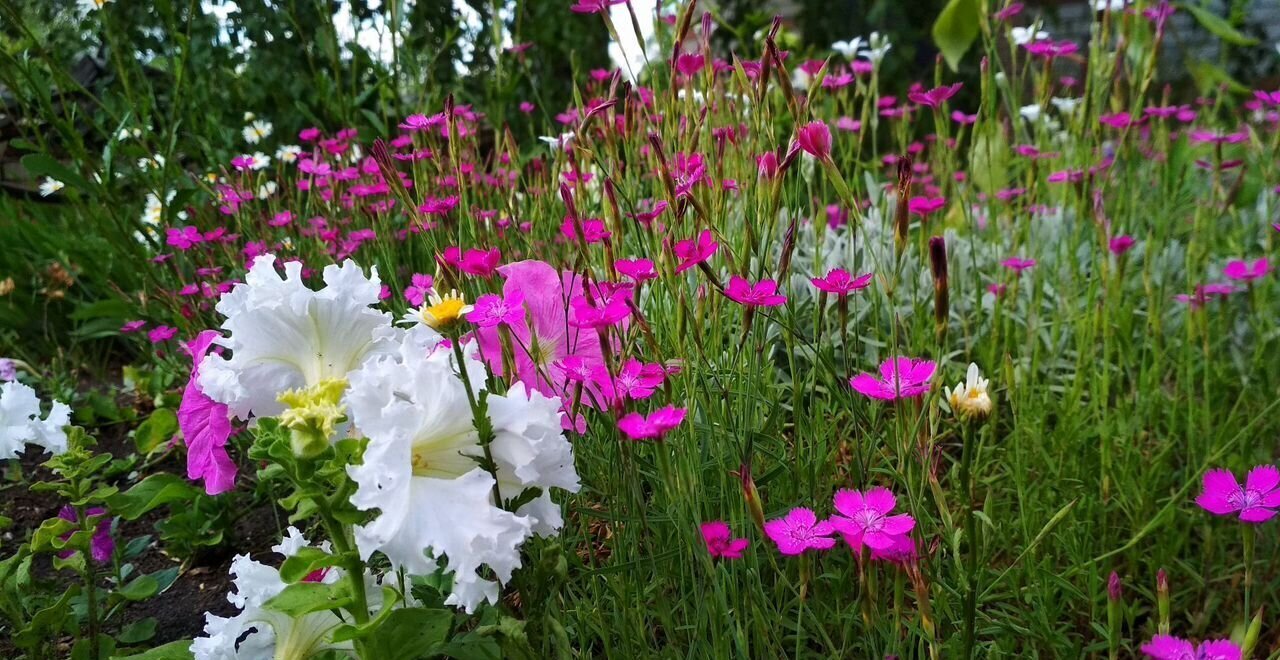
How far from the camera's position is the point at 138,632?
1.26 meters

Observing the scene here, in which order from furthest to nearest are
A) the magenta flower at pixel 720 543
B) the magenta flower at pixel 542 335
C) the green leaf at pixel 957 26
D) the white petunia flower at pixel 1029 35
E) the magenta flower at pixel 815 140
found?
the green leaf at pixel 957 26 → the white petunia flower at pixel 1029 35 → the magenta flower at pixel 542 335 → the magenta flower at pixel 815 140 → the magenta flower at pixel 720 543

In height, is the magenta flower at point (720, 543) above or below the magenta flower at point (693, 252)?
below

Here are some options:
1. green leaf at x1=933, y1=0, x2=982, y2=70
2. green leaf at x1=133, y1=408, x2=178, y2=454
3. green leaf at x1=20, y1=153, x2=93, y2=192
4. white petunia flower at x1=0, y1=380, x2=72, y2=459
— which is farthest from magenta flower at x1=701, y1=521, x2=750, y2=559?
green leaf at x1=933, y1=0, x2=982, y2=70

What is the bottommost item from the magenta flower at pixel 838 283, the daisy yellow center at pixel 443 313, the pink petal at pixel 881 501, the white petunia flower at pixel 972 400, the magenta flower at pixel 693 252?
the pink petal at pixel 881 501

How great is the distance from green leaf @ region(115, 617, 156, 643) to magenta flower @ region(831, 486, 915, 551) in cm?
95

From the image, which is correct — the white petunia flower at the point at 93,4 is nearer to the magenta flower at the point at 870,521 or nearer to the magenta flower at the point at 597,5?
the magenta flower at the point at 597,5

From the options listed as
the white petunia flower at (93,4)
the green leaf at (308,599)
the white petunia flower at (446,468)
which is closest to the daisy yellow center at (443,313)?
the white petunia flower at (446,468)

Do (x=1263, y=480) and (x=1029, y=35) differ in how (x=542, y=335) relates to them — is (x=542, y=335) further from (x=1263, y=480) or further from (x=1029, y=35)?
(x=1029, y=35)

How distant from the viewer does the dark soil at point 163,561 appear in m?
1.34

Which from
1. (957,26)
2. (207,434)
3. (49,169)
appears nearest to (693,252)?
(207,434)

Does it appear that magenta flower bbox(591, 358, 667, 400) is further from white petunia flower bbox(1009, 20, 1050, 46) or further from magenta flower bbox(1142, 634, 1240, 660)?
white petunia flower bbox(1009, 20, 1050, 46)

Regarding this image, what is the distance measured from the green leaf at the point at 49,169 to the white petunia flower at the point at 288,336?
118 centimetres

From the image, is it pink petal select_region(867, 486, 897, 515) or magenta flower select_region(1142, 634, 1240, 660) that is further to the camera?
pink petal select_region(867, 486, 897, 515)

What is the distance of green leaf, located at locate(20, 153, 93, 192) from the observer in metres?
1.82
